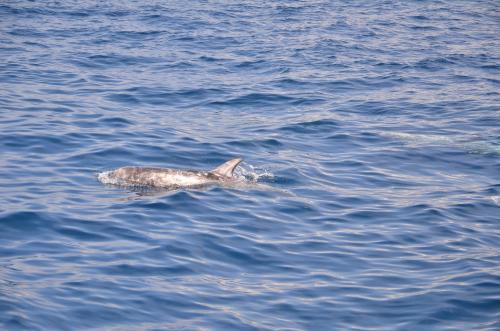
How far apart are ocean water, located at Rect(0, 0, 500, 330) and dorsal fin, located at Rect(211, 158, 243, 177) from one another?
1.07ft

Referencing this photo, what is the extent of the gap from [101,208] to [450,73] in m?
16.4

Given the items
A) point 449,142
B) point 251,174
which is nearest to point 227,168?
point 251,174

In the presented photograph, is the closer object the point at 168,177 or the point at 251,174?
the point at 168,177

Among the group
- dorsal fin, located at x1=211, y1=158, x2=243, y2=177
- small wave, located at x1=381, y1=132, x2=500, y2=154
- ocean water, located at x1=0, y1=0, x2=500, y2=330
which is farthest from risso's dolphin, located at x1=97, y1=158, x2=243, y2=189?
small wave, located at x1=381, y1=132, x2=500, y2=154

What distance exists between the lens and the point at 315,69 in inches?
1093

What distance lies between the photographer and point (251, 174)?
16812 millimetres

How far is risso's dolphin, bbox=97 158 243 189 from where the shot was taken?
15.6 meters

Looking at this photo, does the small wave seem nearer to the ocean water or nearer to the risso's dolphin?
the ocean water

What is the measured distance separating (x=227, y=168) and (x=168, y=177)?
1.07 m

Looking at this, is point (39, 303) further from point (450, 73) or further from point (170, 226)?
point (450, 73)

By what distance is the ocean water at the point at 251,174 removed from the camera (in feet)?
35.8

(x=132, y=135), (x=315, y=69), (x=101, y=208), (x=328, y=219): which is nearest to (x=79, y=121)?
(x=132, y=135)

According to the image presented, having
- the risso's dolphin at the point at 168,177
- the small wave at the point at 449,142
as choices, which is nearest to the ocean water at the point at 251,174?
the small wave at the point at 449,142

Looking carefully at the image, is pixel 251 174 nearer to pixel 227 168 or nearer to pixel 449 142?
pixel 227 168
